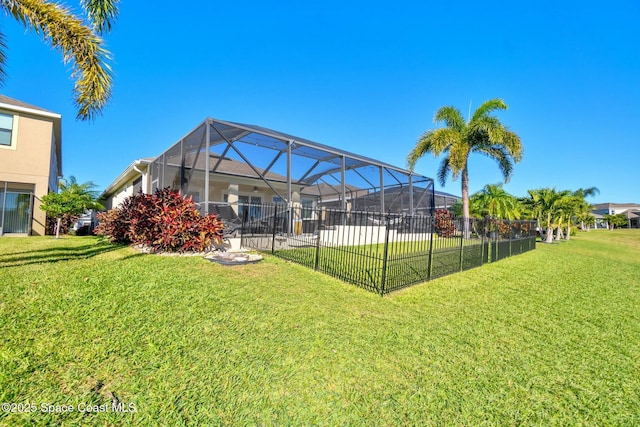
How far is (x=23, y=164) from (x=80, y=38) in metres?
10.5

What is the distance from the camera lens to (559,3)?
8.47 m

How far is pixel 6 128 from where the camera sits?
1142cm

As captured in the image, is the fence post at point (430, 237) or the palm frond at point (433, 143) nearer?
the fence post at point (430, 237)

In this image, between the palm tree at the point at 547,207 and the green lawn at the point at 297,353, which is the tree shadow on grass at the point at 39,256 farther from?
the palm tree at the point at 547,207

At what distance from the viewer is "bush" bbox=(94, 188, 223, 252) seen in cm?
700

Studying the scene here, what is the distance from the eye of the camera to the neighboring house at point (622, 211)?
5456cm

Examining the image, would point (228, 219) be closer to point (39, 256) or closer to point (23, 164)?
point (39, 256)

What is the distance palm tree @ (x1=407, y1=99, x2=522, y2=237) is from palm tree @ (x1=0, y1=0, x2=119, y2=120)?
14465 mm

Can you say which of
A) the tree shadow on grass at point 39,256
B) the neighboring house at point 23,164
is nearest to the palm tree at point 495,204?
the tree shadow on grass at point 39,256

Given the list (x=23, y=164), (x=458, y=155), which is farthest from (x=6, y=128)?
(x=458, y=155)

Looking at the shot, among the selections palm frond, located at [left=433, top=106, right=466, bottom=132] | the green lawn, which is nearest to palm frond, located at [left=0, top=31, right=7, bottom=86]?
the green lawn

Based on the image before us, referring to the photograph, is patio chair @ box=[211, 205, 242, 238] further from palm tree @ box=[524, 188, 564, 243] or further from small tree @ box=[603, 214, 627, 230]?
small tree @ box=[603, 214, 627, 230]

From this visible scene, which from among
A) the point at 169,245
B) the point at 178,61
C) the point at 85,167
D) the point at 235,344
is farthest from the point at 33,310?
the point at 85,167

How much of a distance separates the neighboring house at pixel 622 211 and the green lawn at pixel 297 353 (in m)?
68.6
